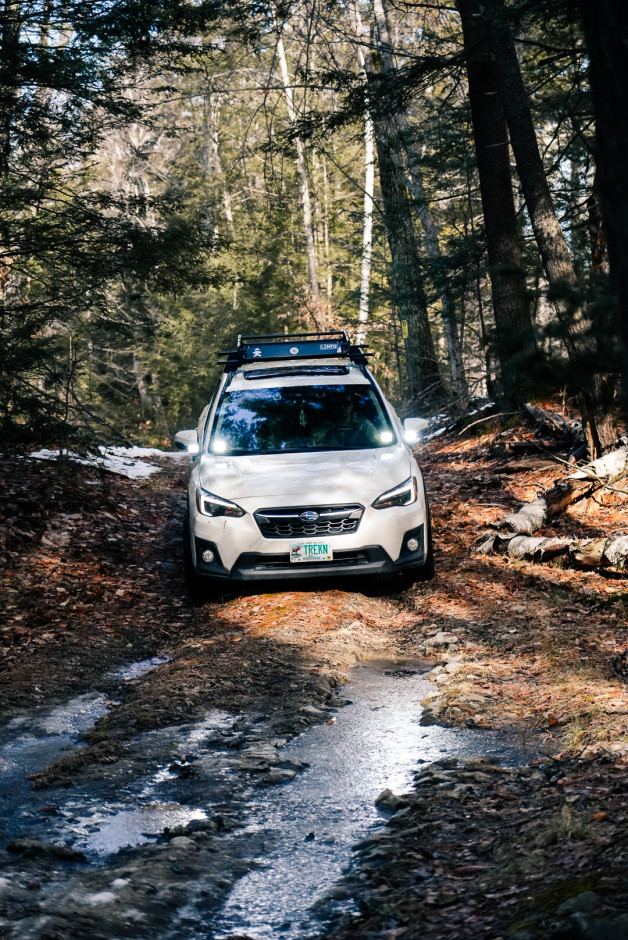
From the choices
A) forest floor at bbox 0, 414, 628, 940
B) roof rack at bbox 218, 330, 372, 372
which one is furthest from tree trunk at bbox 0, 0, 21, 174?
forest floor at bbox 0, 414, 628, 940

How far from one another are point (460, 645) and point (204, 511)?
2707 mm

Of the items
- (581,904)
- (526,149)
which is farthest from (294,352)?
(581,904)

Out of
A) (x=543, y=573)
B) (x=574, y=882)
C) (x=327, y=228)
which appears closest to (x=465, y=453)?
(x=543, y=573)

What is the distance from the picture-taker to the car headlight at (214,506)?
8102mm

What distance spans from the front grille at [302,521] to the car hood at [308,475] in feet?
0.30

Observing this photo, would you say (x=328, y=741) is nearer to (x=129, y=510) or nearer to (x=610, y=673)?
(x=610, y=673)

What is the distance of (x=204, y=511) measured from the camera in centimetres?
824

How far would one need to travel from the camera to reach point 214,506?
8211 mm

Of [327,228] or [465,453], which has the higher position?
[327,228]

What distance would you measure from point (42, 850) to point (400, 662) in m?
3.42

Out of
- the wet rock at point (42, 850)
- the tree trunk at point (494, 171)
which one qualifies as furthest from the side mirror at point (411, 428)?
the wet rock at point (42, 850)

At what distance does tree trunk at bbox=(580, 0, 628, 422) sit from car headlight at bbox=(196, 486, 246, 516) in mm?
6020

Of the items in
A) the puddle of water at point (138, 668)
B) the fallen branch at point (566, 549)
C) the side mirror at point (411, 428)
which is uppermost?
the side mirror at point (411, 428)

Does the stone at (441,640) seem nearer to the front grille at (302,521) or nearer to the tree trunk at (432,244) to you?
the front grille at (302,521)
